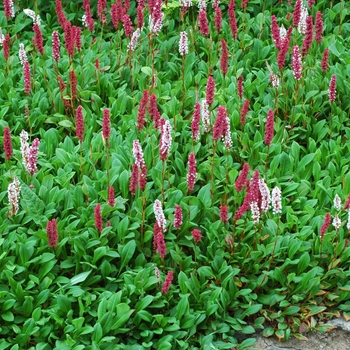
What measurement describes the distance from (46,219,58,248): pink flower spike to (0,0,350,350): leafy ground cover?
0.04 feet

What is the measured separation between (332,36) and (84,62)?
2.83m

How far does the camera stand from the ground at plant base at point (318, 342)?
16.9 feet

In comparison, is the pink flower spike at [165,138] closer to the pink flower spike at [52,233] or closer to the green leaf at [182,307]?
the pink flower spike at [52,233]

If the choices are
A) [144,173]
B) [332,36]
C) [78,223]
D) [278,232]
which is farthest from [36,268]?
[332,36]

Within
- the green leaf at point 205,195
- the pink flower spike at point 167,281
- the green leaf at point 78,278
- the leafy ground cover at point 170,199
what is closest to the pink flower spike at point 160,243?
the leafy ground cover at point 170,199

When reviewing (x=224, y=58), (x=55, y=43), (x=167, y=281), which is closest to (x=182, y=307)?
(x=167, y=281)

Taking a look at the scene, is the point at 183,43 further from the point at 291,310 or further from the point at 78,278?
the point at 291,310

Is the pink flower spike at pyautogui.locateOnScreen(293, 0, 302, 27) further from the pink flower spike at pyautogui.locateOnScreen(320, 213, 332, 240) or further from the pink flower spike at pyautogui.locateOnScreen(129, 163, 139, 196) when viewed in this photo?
the pink flower spike at pyautogui.locateOnScreen(129, 163, 139, 196)

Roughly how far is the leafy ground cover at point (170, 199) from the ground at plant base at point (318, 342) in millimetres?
71

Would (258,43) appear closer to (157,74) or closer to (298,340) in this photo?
(157,74)

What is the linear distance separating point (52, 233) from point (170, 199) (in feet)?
3.72

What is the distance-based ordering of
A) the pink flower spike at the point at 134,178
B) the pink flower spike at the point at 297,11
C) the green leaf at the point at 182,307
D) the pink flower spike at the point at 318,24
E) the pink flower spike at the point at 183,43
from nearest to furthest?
the green leaf at the point at 182,307, the pink flower spike at the point at 134,178, the pink flower spike at the point at 183,43, the pink flower spike at the point at 297,11, the pink flower spike at the point at 318,24

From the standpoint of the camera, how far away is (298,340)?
17.1 feet

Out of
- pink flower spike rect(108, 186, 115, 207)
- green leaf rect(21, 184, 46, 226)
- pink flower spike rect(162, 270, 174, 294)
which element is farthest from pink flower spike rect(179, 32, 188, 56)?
pink flower spike rect(162, 270, 174, 294)
